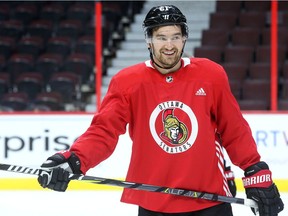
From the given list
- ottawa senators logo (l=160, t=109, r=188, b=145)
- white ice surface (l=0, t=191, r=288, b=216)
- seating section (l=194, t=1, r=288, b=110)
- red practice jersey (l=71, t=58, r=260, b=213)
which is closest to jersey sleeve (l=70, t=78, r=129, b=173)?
red practice jersey (l=71, t=58, r=260, b=213)

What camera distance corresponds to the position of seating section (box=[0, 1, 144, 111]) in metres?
4.94

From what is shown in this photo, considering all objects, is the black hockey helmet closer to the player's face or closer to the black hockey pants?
the player's face

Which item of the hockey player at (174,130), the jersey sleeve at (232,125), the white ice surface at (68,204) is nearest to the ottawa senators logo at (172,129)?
the hockey player at (174,130)

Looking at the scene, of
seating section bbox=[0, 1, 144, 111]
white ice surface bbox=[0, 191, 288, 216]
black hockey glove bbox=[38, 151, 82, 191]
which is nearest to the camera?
black hockey glove bbox=[38, 151, 82, 191]

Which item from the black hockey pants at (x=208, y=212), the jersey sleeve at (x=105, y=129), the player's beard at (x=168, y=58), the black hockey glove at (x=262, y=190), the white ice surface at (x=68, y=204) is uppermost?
the player's beard at (x=168, y=58)

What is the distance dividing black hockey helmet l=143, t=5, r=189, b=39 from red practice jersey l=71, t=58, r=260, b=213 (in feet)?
0.35

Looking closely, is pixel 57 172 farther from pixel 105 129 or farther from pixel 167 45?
pixel 167 45

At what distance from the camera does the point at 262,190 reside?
7.79 ft

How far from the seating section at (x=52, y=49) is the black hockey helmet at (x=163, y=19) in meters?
2.45

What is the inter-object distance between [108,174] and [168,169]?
2.12 meters

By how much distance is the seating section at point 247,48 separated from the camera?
500 centimetres

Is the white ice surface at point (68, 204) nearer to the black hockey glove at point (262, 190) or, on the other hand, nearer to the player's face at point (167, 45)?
the black hockey glove at point (262, 190)

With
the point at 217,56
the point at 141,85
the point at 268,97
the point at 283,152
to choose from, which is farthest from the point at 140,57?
the point at 141,85

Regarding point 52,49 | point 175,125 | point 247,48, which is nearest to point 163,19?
point 175,125
